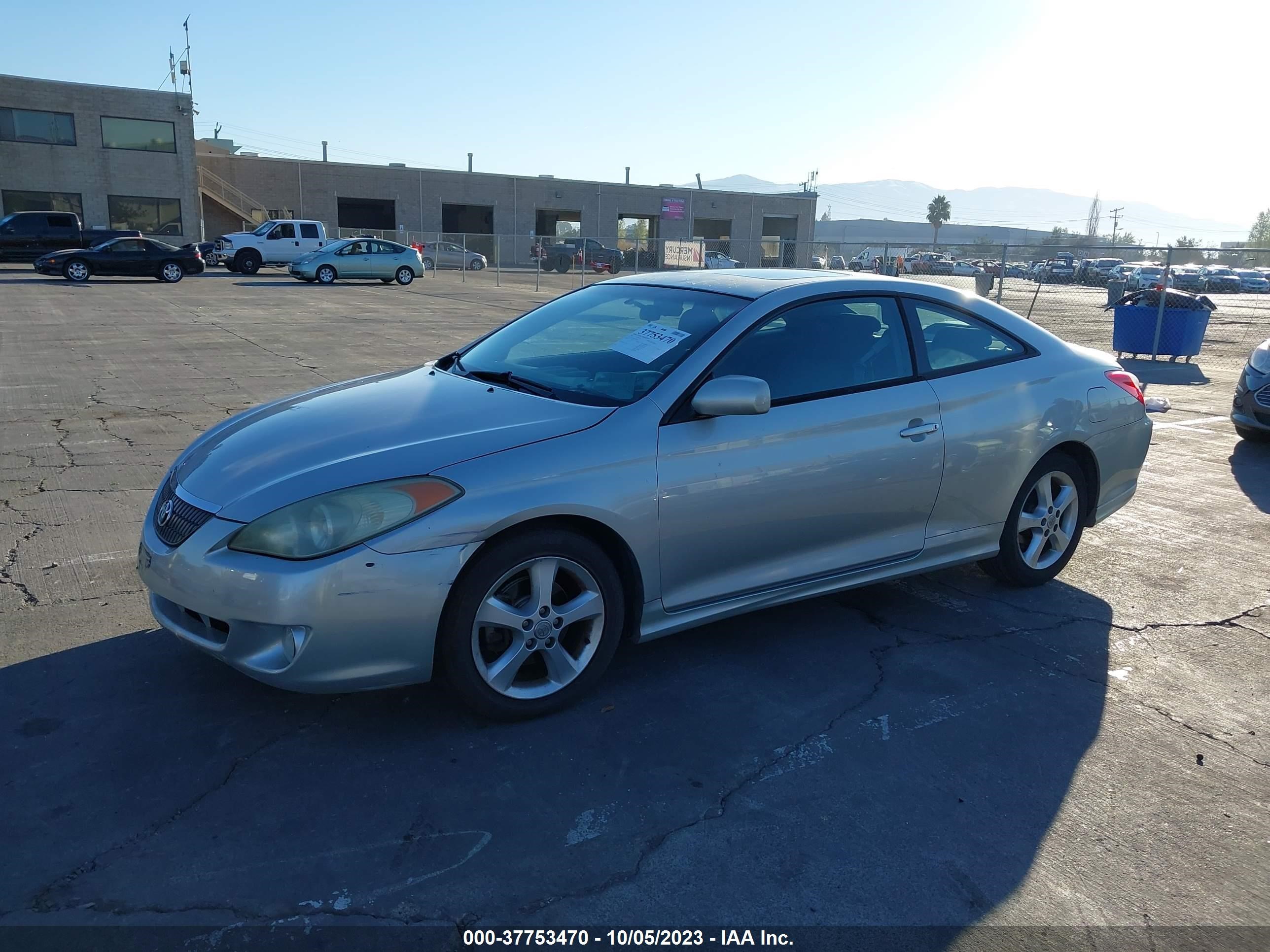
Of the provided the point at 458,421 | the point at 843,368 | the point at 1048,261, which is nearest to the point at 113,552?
the point at 458,421

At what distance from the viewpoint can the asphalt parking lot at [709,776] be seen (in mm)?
2633

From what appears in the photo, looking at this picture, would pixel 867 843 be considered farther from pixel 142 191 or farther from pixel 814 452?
pixel 142 191

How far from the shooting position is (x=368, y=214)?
198ft

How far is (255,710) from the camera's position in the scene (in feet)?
11.7

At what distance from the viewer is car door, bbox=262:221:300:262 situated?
35.1 m

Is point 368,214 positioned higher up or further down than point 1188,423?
higher up

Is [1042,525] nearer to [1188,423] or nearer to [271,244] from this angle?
[1188,423]

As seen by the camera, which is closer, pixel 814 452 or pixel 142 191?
pixel 814 452

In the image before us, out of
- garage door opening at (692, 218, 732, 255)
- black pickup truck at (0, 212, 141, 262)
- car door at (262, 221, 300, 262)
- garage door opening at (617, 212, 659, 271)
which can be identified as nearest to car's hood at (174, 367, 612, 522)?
garage door opening at (617, 212, 659, 271)

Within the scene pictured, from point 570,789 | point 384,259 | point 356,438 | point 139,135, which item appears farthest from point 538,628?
point 139,135

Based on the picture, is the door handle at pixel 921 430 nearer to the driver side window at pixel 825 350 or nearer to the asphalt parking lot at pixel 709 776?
the driver side window at pixel 825 350

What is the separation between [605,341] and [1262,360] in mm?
7329

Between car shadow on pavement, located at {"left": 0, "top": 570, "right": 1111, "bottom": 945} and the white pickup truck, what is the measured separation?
33646mm

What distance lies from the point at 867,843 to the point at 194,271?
3216cm
